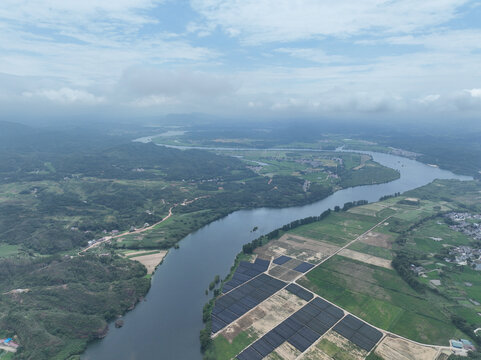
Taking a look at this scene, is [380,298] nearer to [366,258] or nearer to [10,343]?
[366,258]

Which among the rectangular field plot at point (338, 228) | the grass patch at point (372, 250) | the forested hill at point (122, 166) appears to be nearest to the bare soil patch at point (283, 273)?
the rectangular field plot at point (338, 228)

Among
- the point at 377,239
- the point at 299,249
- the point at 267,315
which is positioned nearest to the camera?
the point at 267,315

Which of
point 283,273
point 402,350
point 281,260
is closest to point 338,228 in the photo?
point 281,260

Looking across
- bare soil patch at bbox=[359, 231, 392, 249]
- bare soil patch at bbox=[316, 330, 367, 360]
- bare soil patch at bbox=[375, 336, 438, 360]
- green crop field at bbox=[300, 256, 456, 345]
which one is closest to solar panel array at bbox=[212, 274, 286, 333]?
green crop field at bbox=[300, 256, 456, 345]

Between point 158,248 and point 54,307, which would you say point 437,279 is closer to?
point 158,248

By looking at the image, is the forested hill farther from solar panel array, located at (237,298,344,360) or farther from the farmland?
solar panel array, located at (237,298,344,360)

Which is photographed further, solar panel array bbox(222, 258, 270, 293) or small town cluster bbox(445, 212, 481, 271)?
small town cluster bbox(445, 212, 481, 271)

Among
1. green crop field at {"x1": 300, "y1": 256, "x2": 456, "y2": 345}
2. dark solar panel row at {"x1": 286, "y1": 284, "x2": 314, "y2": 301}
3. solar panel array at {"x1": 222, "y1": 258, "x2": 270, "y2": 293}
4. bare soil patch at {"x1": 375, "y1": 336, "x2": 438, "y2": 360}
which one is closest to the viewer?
bare soil patch at {"x1": 375, "y1": 336, "x2": 438, "y2": 360}
